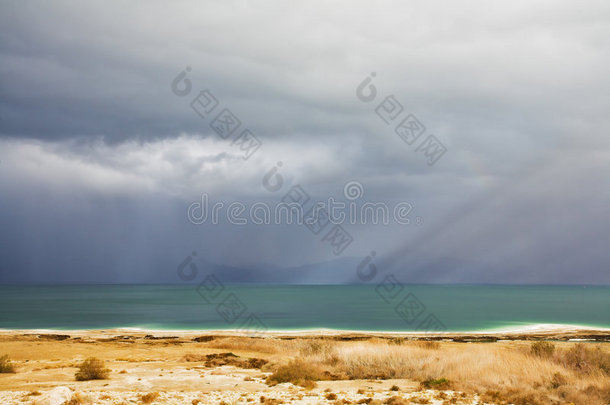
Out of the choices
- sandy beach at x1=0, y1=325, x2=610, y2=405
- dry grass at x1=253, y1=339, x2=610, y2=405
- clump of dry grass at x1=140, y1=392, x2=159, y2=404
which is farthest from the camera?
dry grass at x1=253, y1=339, x2=610, y2=405

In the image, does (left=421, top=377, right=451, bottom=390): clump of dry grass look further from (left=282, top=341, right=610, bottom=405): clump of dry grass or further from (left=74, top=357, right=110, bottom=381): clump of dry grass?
(left=74, top=357, right=110, bottom=381): clump of dry grass

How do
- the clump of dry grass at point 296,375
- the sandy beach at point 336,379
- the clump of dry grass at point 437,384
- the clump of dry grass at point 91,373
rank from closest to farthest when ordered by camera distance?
the sandy beach at point 336,379
the clump of dry grass at point 437,384
the clump of dry grass at point 296,375
the clump of dry grass at point 91,373

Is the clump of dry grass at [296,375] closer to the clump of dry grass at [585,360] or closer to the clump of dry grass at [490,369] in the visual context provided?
the clump of dry grass at [490,369]

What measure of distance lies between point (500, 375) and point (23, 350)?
29.5 meters

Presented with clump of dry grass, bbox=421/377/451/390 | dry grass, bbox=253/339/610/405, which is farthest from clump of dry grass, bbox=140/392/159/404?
clump of dry grass, bbox=421/377/451/390

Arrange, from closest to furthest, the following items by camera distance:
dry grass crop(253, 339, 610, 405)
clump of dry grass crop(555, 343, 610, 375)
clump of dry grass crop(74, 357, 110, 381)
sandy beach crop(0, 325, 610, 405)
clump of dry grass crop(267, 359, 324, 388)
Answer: sandy beach crop(0, 325, 610, 405), dry grass crop(253, 339, 610, 405), clump of dry grass crop(267, 359, 324, 388), clump of dry grass crop(74, 357, 110, 381), clump of dry grass crop(555, 343, 610, 375)

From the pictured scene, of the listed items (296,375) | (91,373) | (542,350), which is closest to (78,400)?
(91,373)

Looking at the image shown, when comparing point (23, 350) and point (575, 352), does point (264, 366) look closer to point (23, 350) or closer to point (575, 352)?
point (575, 352)

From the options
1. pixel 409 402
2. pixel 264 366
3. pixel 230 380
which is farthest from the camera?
pixel 264 366

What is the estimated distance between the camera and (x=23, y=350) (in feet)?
104

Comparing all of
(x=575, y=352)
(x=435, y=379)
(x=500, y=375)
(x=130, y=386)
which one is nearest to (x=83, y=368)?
(x=130, y=386)

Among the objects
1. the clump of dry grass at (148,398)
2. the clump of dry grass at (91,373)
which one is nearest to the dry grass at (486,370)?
the clump of dry grass at (148,398)

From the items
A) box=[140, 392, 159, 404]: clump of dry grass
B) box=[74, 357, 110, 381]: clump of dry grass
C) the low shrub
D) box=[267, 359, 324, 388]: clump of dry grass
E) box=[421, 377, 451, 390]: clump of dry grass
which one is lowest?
the low shrub

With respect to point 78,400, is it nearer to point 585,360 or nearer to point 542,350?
point 542,350
